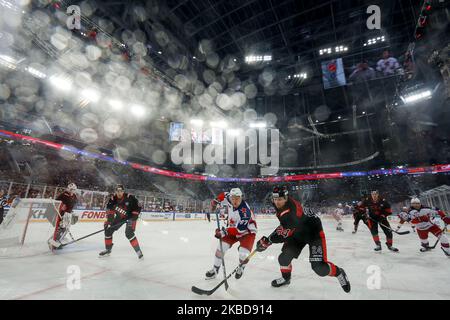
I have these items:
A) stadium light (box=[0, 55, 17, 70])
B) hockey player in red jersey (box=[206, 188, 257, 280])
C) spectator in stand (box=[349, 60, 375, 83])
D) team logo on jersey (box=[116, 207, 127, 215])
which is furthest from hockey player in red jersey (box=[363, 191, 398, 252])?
stadium light (box=[0, 55, 17, 70])

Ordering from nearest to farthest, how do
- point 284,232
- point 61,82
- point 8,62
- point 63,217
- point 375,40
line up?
point 284,232
point 63,217
point 8,62
point 61,82
point 375,40

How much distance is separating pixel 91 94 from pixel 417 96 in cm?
2726

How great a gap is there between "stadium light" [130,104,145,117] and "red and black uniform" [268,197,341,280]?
74.7ft

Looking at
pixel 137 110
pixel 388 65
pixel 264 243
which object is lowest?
pixel 264 243

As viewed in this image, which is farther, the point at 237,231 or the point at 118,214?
the point at 118,214

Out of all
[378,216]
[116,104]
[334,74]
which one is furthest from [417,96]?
[116,104]

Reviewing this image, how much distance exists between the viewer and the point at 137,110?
23.4 metres

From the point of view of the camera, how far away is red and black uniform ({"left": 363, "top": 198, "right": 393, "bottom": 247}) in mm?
→ 6574

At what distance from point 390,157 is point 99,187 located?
33.4 metres

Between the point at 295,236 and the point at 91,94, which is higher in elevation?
the point at 91,94

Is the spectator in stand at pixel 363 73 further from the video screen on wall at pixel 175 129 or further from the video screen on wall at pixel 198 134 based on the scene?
the video screen on wall at pixel 175 129

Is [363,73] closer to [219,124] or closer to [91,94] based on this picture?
[219,124]

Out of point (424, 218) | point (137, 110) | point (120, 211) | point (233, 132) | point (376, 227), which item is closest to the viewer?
point (120, 211)

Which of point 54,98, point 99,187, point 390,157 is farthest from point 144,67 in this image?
point 390,157
